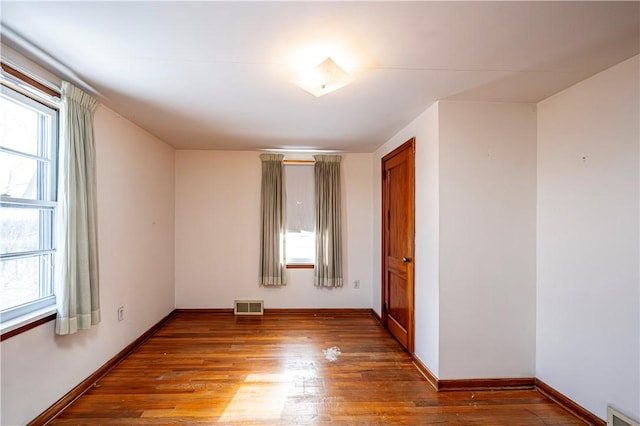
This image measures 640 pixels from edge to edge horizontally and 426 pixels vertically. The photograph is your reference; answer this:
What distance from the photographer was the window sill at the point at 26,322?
167cm

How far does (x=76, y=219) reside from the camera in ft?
6.87

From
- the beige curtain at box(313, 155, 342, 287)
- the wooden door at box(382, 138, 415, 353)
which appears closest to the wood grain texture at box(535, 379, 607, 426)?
the wooden door at box(382, 138, 415, 353)

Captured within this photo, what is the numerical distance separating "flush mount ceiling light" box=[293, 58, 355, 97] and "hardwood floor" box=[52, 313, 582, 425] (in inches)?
89.9

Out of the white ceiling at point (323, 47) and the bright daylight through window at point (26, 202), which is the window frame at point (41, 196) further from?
the white ceiling at point (323, 47)

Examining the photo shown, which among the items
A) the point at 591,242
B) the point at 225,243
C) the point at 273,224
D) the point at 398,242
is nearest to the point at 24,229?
the point at 225,243

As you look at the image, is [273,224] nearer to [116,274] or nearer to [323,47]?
[116,274]

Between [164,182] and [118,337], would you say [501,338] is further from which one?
[164,182]

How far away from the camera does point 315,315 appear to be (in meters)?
4.20

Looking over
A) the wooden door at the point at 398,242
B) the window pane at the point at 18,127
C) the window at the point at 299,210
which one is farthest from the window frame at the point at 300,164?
the window pane at the point at 18,127

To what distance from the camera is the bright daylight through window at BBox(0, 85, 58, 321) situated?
1.78 m

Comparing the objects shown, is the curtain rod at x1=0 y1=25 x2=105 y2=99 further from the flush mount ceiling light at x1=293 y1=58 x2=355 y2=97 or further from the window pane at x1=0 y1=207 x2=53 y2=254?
the flush mount ceiling light at x1=293 y1=58 x2=355 y2=97

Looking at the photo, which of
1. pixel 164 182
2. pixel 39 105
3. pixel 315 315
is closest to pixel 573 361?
pixel 315 315

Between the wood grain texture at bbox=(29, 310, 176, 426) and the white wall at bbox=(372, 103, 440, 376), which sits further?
the white wall at bbox=(372, 103, 440, 376)

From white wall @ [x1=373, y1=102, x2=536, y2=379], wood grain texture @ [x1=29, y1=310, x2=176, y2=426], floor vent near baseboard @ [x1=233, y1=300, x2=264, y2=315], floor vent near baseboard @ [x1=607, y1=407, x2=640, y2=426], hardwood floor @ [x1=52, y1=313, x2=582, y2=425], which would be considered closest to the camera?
floor vent near baseboard @ [x1=607, y1=407, x2=640, y2=426]
